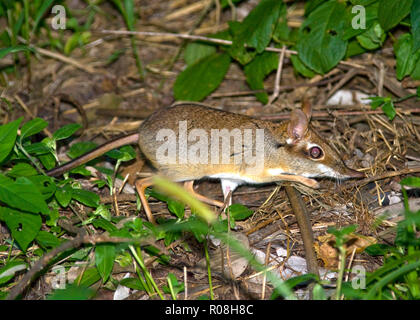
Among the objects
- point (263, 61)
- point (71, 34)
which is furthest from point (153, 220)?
point (71, 34)

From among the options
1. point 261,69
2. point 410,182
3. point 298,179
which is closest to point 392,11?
point 261,69

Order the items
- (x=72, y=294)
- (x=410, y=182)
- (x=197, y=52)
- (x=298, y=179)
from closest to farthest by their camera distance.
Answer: (x=72, y=294) < (x=410, y=182) < (x=298, y=179) < (x=197, y=52)

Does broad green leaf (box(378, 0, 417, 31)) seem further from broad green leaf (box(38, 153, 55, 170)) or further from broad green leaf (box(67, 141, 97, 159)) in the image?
broad green leaf (box(38, 153, 55, 170))

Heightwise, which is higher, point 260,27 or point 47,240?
point 260,27

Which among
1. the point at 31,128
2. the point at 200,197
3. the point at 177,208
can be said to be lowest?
the point at 200,197

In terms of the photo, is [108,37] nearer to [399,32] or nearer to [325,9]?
[325,9]

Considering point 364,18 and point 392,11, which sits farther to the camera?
point 364,18

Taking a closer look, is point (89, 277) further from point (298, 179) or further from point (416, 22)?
point (416, 22)
